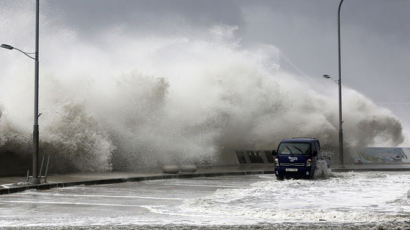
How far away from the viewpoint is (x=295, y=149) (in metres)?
25.1

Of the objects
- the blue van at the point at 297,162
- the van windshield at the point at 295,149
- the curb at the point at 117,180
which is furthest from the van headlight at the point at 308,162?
the curb at the point at 117,180

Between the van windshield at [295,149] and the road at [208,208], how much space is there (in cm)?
452

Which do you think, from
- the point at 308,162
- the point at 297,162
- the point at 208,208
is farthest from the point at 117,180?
the point at 208,208

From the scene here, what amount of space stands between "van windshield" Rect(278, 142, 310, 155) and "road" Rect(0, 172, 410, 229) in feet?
14.8

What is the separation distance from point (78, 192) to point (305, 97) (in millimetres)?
31874

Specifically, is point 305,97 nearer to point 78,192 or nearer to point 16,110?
point 16,110

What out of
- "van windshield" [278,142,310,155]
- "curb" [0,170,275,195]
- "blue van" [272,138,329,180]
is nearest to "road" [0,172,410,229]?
"curb" [0,170,275,195]

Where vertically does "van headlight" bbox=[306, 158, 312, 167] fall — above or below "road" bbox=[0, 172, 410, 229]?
above

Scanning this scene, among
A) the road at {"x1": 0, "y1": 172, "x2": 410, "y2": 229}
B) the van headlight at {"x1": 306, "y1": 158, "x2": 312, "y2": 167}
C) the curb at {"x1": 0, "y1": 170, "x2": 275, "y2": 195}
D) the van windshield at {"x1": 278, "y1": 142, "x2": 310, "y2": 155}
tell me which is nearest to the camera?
the road at {"x1": 0, "y1": 172, "x2": 410, "y2": 229}

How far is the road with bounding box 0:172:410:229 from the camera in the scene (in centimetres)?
1075

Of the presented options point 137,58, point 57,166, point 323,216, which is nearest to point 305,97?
point 137,58

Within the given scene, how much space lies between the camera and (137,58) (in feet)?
135

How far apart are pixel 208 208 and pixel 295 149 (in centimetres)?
1212

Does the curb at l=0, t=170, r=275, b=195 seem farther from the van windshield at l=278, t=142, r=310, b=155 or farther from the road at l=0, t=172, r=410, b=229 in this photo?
the van windshield at l=278, t=142, r=310, b=155
